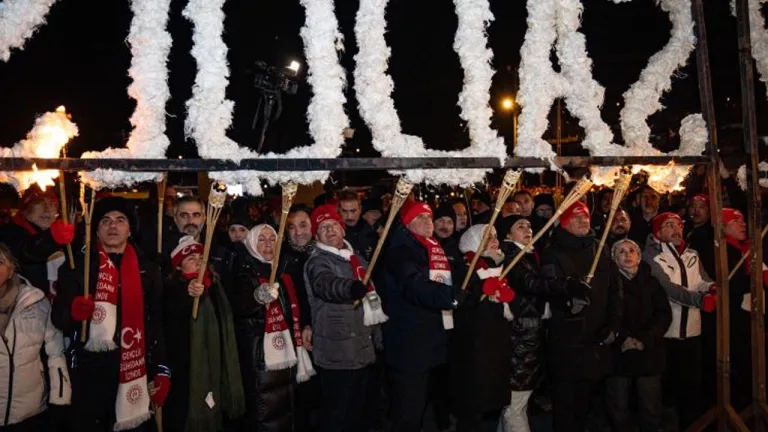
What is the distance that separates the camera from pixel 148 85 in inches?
116

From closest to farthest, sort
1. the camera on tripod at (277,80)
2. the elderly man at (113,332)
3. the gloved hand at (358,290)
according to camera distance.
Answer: the elderly man at (113,332)
the gloved hand at (358,290)
the camera on tripod at (277,80)

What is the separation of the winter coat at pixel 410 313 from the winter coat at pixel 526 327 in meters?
0.52

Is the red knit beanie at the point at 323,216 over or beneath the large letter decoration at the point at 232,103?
beneath

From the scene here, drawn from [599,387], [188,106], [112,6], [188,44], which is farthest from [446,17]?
[188,106]

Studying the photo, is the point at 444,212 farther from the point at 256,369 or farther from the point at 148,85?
the point at 148,85

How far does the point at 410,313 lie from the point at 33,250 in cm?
273

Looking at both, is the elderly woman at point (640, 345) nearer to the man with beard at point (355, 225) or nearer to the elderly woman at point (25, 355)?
the man with beard at point (355, 225)

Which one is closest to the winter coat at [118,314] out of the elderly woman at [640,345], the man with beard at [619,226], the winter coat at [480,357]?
the winter coat at [480,357]

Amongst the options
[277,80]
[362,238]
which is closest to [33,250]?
[277,80]

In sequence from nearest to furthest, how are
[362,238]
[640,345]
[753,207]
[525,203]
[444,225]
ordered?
[753,207]
[640,345]
[444,225]
[362,238]
[525,203]

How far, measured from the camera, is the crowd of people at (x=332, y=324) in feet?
10.8

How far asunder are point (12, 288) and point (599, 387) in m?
5.45

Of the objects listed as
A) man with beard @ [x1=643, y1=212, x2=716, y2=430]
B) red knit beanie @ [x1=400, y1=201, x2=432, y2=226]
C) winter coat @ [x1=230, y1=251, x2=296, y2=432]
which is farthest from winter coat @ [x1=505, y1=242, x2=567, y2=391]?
winter coat @ [x1=230, y1=251, x2=296, y2=432]

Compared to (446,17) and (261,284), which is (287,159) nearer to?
(261,284)
